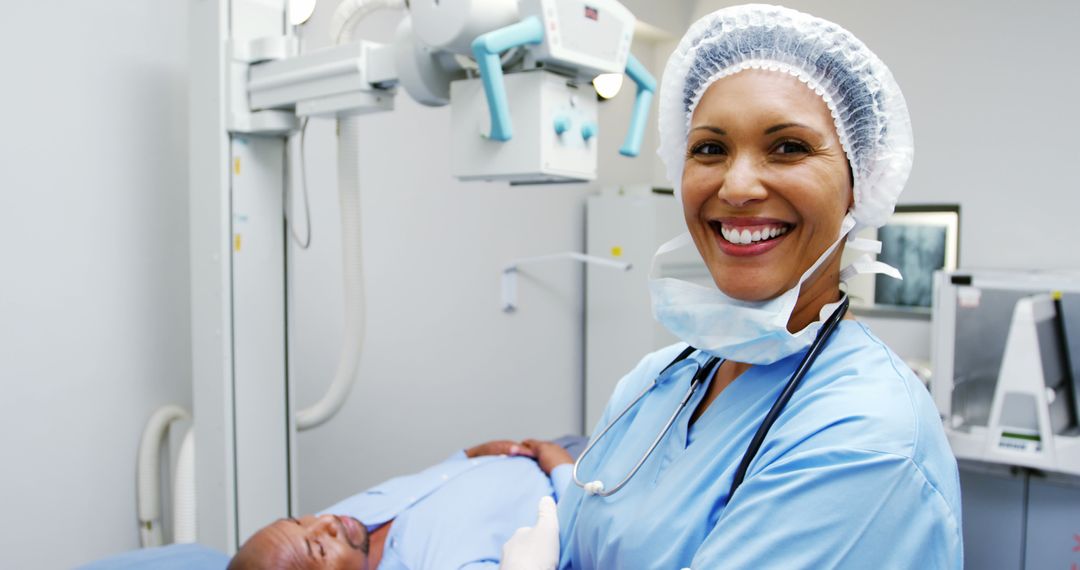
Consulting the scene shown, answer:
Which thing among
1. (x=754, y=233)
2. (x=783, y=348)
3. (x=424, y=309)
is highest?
(x=754, y=233)

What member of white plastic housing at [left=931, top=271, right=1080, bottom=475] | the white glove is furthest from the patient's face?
white plastic housing at [left=931, top=271, right=1080, bottom=475]

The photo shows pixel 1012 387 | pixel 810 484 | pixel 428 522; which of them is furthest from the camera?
pixel 1012 387

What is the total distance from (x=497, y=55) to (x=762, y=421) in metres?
0.72

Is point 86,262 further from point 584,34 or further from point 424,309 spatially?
point 584,34

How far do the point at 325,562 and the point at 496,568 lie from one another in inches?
14.0

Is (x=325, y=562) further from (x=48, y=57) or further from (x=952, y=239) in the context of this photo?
(x=952, y=239)

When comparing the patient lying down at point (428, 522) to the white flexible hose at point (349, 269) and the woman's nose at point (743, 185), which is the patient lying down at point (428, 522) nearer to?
the white flexible hose at point (349, 269)

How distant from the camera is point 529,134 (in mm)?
1256

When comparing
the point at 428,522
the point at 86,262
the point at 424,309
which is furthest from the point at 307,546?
the point at 424,309

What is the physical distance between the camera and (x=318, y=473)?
2.37 metres

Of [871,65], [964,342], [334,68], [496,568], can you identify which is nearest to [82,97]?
[334,68]

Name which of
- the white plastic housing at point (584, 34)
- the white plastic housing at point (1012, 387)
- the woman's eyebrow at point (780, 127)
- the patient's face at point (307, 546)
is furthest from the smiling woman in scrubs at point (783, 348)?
the white plastic housing at point (1012, 387)

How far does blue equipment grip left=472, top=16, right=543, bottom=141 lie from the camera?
117 cm

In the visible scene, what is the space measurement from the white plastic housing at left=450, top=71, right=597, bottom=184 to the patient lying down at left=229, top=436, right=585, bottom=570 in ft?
2.51
